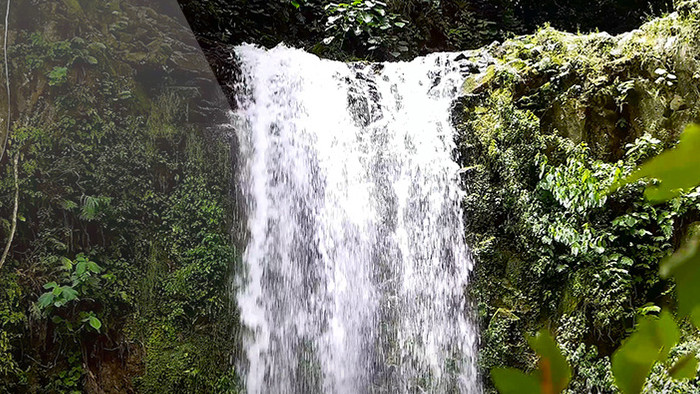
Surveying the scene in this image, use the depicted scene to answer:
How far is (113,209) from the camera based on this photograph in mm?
4090

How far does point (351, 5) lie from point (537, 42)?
8.20 feet

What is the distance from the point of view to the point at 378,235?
450cm

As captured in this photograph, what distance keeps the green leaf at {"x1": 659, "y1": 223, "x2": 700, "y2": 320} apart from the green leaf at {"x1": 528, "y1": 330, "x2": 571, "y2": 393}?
3.1 inches

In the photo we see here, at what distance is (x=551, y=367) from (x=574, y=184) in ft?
12.0

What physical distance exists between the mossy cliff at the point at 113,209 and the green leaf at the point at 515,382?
12.8ft

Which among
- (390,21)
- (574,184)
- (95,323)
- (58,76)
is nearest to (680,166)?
(574,184)

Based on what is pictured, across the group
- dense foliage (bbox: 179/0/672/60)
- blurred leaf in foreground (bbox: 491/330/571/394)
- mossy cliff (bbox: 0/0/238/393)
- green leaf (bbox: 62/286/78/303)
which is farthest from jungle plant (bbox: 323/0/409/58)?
blurred leaf in foreground (bbox: 491/330/571/394)

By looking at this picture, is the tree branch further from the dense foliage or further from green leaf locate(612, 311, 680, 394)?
green leaf locate(612, 311, 680, 394)

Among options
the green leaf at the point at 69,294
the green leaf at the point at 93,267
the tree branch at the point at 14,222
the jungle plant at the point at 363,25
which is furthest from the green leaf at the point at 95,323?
the jungle plant at the point at 363,25

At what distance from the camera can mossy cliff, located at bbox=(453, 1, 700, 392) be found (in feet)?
11.3

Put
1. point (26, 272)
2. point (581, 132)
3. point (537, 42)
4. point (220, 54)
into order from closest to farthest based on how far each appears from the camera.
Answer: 1. point (26, 272)
2. point (581, 132)
3. point (537, 42)
4. point (220, 54)

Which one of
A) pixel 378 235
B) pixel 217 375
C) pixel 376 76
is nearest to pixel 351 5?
pixel 376 76

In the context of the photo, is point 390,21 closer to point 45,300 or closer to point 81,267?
point 81,267

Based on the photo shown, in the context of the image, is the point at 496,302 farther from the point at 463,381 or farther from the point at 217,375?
the point at 217,375
